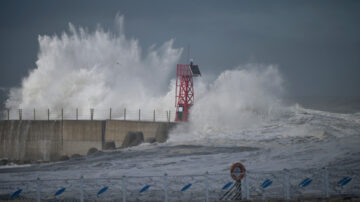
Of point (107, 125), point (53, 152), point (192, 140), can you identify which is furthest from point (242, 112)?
point (53, 152)

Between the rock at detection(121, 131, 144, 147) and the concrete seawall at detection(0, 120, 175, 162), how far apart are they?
0.56 metres

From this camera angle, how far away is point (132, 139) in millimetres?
22234

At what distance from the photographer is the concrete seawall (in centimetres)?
2378

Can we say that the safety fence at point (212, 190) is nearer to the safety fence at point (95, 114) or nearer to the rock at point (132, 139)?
the rock at point (132, 139)

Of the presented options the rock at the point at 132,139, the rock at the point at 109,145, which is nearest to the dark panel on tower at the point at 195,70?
the rock at the point at 132,139

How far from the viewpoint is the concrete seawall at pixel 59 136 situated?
2378 centimetres

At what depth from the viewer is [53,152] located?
2434cm

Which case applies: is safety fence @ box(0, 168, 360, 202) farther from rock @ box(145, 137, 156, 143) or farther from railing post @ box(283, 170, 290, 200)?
rock @ box(145, 137, 156, 143)

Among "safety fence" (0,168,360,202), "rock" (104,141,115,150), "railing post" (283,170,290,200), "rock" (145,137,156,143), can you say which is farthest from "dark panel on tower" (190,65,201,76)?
"railing post" (283,170,290,200)

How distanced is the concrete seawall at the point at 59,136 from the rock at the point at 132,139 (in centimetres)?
56

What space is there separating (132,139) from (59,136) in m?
4.37

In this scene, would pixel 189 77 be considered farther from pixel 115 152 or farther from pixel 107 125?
pixel 115 152

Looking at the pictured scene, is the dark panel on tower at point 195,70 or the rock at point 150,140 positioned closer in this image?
the rock at point 150,140

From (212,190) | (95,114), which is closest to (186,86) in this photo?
(95,114)
